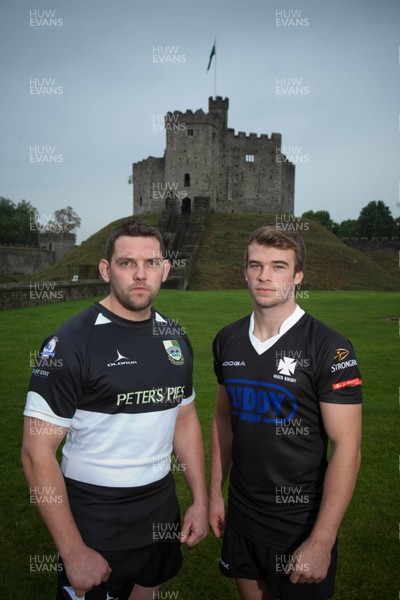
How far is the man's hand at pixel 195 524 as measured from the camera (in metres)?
2.84

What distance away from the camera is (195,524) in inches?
114

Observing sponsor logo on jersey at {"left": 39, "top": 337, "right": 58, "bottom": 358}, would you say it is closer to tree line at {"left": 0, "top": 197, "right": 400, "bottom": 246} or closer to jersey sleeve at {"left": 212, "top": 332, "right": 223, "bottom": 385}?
jersey sleeve at {"left": 212, "top": 332, "right": 223, "bottom": 385}

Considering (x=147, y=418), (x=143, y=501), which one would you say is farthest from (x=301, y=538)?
(x=147, y=418)

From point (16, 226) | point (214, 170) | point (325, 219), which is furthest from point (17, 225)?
point (325, 219)

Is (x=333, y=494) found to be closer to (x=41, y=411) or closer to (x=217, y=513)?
(x=217, y=513)

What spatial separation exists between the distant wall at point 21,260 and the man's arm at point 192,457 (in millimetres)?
54919

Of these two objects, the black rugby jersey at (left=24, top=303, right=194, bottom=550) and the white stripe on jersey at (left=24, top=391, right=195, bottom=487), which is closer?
the black rugby jersey at (left=24, top=303, right=194, bottom=550)

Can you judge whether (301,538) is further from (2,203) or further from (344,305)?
(2,203)

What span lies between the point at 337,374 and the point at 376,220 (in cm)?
8837

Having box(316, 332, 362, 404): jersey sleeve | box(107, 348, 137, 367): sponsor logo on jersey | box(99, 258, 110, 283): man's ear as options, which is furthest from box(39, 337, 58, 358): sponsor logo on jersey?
box(316, 332, 362, 404): jersey sleeve

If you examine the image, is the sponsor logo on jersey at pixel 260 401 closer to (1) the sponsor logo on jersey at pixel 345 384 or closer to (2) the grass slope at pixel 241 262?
(1) the sponsor logo on jersey at pixel 345 384

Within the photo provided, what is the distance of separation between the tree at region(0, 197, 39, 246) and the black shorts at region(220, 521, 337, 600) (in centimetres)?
7167

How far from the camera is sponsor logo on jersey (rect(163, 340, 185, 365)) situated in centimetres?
281

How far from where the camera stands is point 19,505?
4691mm
